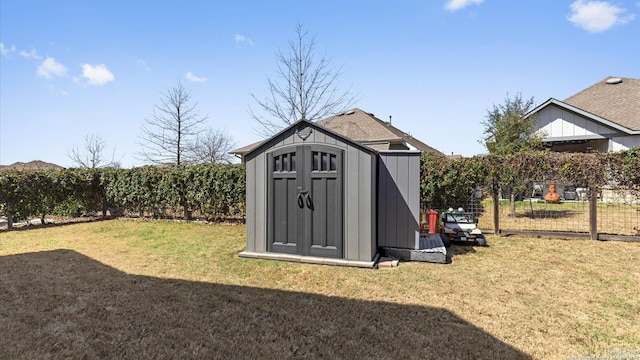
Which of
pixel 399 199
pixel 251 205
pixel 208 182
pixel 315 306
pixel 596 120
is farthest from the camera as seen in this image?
pixel 596 120

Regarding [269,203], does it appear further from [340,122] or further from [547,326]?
[340,122]

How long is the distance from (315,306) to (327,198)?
1955mm

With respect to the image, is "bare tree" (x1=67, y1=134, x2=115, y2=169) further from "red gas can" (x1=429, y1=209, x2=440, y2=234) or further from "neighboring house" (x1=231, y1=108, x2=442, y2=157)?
"red gas can" (x1=429, y1=209, x2=440, y2=234)

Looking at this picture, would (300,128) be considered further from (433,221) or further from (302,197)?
(433,221)

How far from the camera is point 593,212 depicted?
253 inches

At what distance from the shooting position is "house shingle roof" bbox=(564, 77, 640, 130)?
1353 centimetres

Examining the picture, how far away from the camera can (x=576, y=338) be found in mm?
2652

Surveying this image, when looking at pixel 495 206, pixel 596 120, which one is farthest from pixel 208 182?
pixel 596 120

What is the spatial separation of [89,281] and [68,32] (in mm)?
7769

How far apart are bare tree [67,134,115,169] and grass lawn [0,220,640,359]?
2175 centimetres

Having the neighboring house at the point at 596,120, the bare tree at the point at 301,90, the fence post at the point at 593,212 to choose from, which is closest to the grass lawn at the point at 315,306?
the fence post at the point at 593,212

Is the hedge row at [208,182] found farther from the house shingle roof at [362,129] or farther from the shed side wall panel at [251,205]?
the house shingle roof at [362,129]

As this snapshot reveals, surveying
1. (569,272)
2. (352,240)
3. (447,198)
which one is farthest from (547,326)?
(447,198)

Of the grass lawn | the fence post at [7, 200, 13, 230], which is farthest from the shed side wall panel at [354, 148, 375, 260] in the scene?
the fence post at [7, 200, 13, 230]
